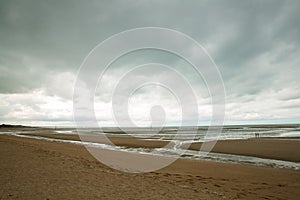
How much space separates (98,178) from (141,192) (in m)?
2.54

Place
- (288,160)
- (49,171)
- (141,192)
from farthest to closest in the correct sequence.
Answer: (288,160) < (49,171) < (141,192)

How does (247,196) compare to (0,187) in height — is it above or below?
below

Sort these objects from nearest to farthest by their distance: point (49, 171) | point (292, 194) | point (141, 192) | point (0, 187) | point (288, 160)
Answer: point (0, 187) < point (141, 192) < point (292, 194) < point (49, 171) < point (288, 160)

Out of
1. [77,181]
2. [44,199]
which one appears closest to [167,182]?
[77,181]

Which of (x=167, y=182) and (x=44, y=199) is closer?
(x=44, y=199)

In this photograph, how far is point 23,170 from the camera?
9000 millimetres

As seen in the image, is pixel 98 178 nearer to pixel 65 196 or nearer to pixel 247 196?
pixel 65 196

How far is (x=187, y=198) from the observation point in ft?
21.3

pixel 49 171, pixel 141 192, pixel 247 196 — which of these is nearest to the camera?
pixel 141 192

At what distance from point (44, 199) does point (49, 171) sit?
150 inches

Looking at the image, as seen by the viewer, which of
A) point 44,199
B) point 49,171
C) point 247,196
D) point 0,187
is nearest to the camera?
point 44,199

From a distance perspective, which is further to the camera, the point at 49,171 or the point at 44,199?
the point at 49,171

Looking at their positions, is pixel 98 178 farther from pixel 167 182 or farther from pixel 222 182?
pixel 222 182

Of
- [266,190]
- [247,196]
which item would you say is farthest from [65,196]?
[266,190]
